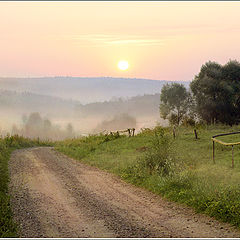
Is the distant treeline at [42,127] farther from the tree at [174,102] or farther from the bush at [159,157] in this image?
the bush at [159,157]

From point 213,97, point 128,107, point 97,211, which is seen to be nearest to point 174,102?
point 213,97

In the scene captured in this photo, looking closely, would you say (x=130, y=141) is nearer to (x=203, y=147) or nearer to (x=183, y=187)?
(x=203, y=147)

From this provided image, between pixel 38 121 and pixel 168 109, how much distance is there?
96.7 meters

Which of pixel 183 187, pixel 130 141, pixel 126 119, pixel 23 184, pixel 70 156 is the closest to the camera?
pixel 183 187

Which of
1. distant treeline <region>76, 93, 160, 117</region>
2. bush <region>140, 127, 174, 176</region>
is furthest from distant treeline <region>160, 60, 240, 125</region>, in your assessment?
distant treeline <region>76, 93, 160, 117</region>

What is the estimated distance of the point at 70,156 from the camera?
981 inches

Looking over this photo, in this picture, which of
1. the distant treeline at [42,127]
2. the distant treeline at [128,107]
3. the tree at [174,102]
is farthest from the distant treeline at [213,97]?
the distant treeline at [42,127]

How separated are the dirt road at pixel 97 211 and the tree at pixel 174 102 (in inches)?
1426

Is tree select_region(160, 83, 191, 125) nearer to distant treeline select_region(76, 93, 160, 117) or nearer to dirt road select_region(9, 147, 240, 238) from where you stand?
dirt road select_region(9, 147, 240, 238)

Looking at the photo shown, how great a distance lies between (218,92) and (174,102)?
973 cm

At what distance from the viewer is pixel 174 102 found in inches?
2045

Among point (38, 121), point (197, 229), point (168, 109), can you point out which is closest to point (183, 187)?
point (197, 229)

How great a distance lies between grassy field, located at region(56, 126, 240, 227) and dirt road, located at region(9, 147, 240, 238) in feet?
1.80

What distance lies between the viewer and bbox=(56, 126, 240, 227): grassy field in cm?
1036
